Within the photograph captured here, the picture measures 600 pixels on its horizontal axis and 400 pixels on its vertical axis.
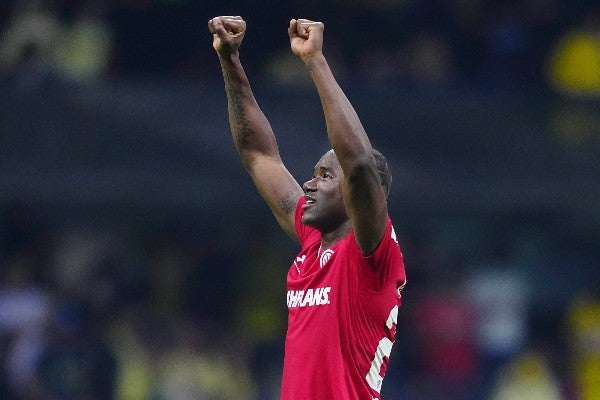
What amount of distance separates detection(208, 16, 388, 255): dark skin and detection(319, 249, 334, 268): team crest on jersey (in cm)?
9

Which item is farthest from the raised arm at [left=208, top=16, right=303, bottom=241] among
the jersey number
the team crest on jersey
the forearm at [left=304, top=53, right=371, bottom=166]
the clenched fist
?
the forearm at [left=304, top=53, right=371, bottom=166]

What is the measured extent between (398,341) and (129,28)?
3.68 metres

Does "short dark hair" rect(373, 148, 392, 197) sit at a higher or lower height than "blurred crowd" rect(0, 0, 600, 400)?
higher

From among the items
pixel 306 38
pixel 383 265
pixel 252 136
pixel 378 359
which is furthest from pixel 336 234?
pixel 252 136

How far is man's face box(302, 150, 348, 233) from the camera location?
5.99m

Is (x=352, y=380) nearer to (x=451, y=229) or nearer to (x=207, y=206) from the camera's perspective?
(x=207, y=206)

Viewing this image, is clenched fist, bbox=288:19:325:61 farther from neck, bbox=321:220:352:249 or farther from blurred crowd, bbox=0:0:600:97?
blurred crowd, bbox=0:0:600:97

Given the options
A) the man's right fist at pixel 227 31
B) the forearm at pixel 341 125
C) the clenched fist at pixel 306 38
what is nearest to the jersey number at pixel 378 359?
the forearm at pixel 341 125

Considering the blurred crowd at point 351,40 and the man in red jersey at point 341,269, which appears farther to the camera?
the blurred crowd at point 351,40

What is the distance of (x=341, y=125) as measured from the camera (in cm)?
556

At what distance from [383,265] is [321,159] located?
0.68 meters

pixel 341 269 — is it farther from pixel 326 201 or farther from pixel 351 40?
pixel 351 40

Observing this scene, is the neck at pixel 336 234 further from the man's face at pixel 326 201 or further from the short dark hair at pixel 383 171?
the short dark hair at pixel 383 171

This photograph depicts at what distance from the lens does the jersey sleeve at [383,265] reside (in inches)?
223
